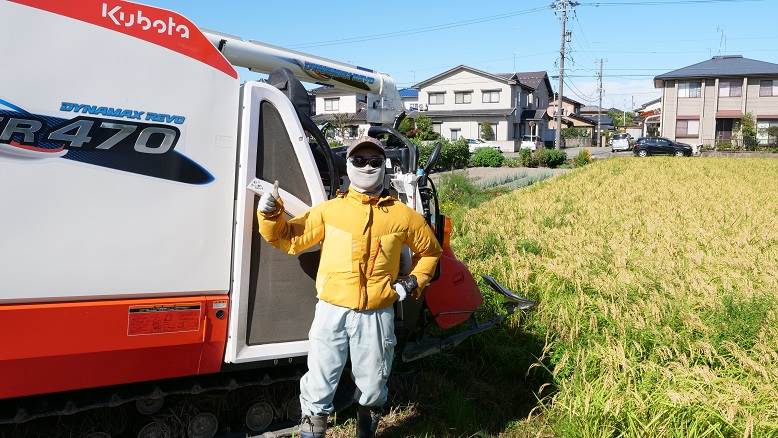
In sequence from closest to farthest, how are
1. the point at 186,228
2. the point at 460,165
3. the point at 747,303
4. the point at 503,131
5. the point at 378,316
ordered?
the point at 186,228 → the point at 378,316 → the point at 747,303 → the point at 460,165 → the point at 503,131

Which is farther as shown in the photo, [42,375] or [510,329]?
[510,329]

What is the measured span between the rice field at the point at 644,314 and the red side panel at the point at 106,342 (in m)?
2.06

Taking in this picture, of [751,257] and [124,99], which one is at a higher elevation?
[124,99]

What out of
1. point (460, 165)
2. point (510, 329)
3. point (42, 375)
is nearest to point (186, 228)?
point (42, 375)

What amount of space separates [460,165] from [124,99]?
3307 centimetres

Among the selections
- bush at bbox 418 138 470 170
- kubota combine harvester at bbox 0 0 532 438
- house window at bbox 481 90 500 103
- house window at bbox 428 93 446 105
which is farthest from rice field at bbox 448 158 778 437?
house window at bbox 428 93 446 105

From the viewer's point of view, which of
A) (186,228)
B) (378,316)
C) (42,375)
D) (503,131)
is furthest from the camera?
(503,131)

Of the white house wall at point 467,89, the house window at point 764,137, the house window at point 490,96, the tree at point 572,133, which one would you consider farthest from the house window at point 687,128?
the tree at point 572,133

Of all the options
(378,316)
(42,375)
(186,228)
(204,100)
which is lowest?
(42,375)

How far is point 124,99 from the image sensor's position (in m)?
3.22

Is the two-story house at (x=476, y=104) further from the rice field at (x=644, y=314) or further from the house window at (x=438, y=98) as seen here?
the rice field at (x=644, y=314)

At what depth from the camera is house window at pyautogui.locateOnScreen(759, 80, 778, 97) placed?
52.1 meters

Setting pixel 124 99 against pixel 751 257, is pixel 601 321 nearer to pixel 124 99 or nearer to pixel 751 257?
pixel 751 257

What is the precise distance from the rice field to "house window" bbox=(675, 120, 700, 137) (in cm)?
4627
